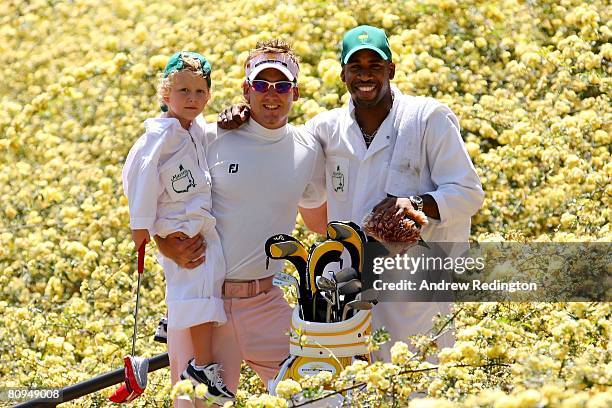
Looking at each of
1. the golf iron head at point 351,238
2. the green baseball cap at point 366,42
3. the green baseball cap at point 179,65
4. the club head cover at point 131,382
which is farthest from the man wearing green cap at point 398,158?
the club head cover at point 131,382

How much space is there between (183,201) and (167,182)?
0.08 meters

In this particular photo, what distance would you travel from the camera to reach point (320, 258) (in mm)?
3580

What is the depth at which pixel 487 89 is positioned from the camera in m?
6.88

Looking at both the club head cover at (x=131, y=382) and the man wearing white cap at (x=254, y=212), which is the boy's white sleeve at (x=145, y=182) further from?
the club head cover at (x=131, y=382)

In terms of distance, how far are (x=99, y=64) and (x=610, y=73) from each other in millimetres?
3504

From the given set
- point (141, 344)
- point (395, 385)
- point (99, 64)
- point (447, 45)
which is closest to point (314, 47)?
point (447, 45)

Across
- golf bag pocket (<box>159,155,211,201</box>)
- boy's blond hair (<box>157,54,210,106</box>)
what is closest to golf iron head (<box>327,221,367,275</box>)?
golf bag pocket (<box>159,155,211,201</box>)

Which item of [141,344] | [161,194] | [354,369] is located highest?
[161,194]

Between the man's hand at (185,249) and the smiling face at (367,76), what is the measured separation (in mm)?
731

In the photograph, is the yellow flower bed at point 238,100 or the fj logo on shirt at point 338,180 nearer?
the fj logo on shirt at point 338,180

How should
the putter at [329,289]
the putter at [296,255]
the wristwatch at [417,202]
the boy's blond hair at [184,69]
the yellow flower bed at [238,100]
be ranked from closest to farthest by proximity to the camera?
the putter at [329,289]
the putter at [296,255]
the wristwatch at [417,202]
the boy's blond hair at [184,69]
the yellow flower bed at [238,100]

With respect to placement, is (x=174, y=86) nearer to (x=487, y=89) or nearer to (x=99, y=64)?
(x=487, y=89)

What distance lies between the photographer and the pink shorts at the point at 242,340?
3.96m

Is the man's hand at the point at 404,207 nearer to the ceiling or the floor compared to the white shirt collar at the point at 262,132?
nearer to the floor
